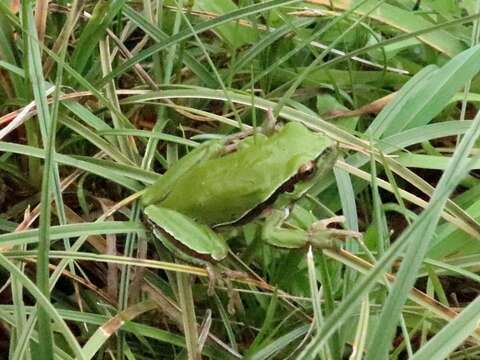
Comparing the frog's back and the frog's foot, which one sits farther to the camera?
the frog's back

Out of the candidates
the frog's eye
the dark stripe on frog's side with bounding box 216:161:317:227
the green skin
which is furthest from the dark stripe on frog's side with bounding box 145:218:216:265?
the frog's eye

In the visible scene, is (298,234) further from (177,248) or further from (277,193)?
(177,248)

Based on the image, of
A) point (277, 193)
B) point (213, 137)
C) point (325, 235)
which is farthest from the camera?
point (213, 137)

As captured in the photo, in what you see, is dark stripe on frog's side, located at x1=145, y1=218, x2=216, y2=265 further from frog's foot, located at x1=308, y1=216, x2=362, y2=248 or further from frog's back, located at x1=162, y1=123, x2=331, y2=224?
frog's foot, located at x1=308, y1=216, x2=362, y2=248

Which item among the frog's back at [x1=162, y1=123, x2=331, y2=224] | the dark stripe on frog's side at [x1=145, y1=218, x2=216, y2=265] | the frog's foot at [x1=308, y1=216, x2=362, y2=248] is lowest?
the dark stripe on frog's side at [x1=145, y1=218, x2=216, y2=265]

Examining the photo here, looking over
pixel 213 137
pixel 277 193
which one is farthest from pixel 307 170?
pixel 213 137

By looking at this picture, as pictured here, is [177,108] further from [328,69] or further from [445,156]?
[445,156]

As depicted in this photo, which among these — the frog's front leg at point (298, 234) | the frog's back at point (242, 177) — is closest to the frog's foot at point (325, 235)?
the frog's front leg at point (298, 234)

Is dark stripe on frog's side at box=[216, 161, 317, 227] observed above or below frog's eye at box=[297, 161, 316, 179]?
below
